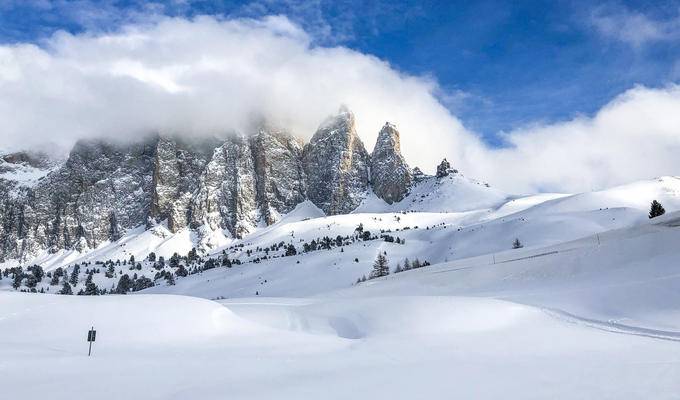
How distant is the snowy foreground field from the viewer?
11.8 meters

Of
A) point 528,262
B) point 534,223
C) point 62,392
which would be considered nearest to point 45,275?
point 534,223

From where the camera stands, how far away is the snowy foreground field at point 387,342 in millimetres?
11844

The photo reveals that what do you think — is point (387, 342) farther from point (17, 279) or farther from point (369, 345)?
point (17, 279)

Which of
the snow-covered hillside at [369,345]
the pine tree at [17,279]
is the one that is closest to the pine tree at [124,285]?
the pine tree at [17,279]

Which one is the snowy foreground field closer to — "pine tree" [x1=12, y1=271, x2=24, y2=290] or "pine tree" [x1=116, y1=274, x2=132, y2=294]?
"pine tree" [x1=116, y1=274, x2=132, y2=294]

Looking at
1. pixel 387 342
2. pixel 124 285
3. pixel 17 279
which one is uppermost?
pixel 17 279

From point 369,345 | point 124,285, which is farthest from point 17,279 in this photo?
point 369,345

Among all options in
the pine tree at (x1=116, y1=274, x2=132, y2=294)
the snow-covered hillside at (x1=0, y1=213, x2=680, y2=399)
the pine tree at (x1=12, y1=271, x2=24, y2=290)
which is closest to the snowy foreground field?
the snow-covered hillside at (x1=0, y1=213, x2=680, y2=399)

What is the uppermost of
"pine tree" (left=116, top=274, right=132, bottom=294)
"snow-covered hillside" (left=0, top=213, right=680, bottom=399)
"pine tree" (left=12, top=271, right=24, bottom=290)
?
"pine tree" (left=12, top=271, right=24, bottom=290)

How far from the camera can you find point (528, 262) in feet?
153

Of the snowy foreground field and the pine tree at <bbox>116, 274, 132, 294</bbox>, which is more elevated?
the pine tree at <bbox>116, 274, 132, 294</bbox>

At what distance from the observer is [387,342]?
20391 mm

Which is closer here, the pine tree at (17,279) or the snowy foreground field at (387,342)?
the snowy foreground field at (387,342)

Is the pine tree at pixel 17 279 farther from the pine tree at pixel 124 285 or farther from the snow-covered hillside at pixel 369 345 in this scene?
the snow-covered hillside at pixel 369 345
